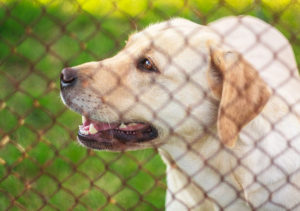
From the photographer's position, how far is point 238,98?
118 inches

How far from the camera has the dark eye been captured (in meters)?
3.18

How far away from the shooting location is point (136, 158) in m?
4.23

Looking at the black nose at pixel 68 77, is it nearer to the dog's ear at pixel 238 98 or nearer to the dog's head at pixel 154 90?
the dog's head at pixel 154 90

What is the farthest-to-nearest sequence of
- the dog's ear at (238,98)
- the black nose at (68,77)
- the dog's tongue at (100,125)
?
the dog's tongue at (100,125) → the black nose at (68,77) → the dog's ear at (238,98)

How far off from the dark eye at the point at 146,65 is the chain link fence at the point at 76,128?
9 centimetres

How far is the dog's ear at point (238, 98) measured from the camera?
2988 millimetres

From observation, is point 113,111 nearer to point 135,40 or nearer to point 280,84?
point 135,40

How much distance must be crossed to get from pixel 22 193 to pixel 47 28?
5.17ft

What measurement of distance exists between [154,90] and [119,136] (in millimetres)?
290

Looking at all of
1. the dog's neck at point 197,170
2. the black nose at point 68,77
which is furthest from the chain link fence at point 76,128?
the black nose at point 68,77

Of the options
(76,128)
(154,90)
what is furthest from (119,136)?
(76,128)

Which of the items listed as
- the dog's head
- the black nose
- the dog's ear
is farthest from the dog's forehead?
the black nose

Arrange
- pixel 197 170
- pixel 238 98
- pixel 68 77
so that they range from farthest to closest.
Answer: pixel 197 170 → pixel 68 77 → pixel 238 98

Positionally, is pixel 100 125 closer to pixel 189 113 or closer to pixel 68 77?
pixel 68 77
